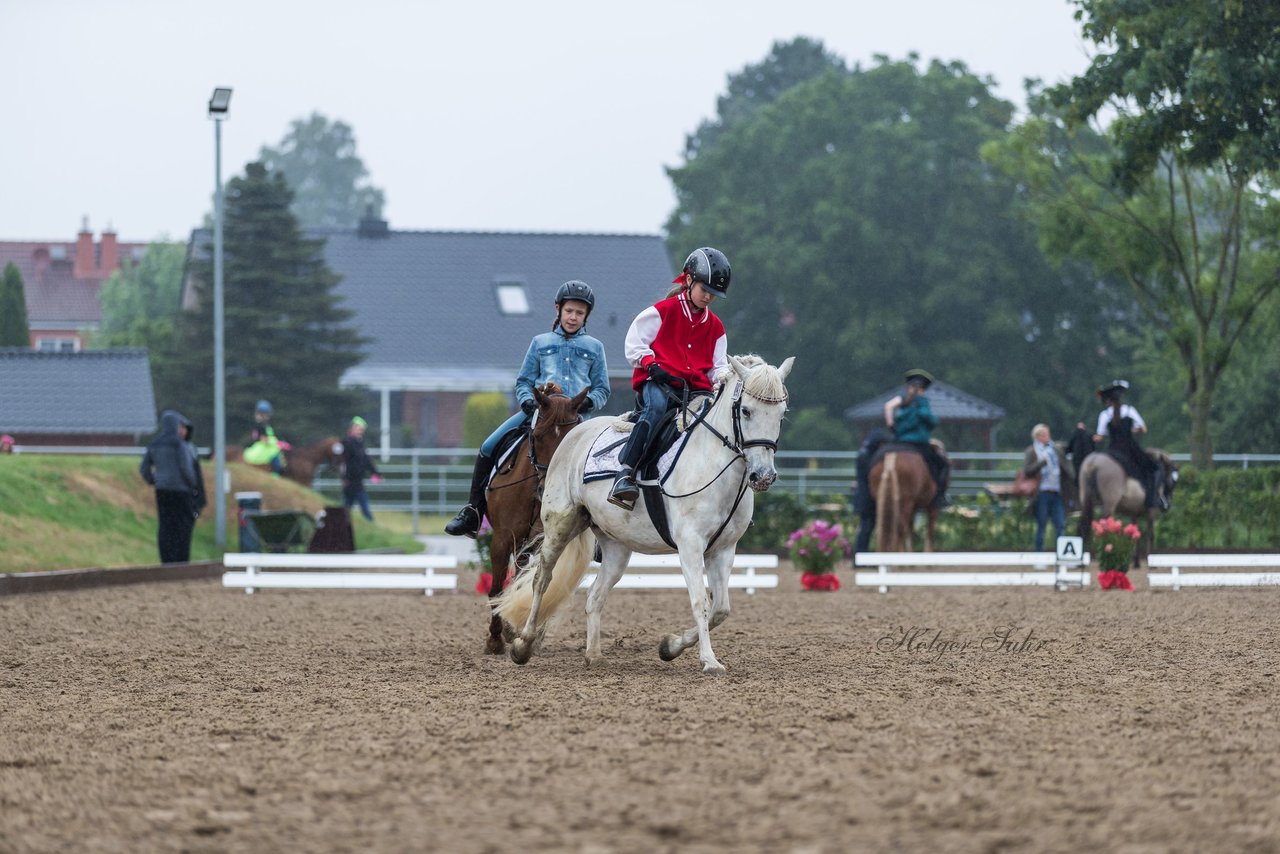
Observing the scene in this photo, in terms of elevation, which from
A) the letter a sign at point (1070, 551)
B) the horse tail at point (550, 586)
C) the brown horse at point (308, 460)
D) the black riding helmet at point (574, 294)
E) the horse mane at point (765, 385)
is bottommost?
the letter a sign at point (1070, 551)

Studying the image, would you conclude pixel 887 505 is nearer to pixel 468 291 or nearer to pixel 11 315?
pixel 11 315

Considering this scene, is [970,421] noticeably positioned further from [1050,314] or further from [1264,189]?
[1264,189]

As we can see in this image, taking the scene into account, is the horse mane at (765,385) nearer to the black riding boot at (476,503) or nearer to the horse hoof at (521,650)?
the horse hoof at (521,650)

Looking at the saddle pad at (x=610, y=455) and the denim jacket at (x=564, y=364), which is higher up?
the denim jacket at (x=564, y=364)

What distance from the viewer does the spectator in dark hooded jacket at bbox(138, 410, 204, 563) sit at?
70.8 ft

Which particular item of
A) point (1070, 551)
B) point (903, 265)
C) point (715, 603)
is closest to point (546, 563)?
point (715, 603)

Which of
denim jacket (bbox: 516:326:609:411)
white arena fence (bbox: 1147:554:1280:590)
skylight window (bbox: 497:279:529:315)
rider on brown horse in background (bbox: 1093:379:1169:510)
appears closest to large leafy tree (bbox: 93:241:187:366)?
skylight window (bbox: 497:279:529:315)

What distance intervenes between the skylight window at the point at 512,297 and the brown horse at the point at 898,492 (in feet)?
115

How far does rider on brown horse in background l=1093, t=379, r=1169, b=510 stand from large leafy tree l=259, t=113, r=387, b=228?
104059 millimetres

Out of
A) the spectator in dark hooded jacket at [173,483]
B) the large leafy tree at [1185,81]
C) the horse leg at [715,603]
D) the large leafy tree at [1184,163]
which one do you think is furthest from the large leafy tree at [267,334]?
the horse leg at [715,603]

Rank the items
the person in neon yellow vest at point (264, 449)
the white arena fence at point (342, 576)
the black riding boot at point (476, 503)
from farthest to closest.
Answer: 1. the person in neon yellow vest at point (264, 449)
2. the white arena fence at point (342, 576)
3. the black riding boot at point (476, 503)

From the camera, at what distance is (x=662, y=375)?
10.8m

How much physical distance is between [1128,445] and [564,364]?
11.6 m

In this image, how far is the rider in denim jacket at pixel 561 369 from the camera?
12.4 metres
